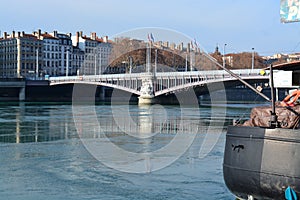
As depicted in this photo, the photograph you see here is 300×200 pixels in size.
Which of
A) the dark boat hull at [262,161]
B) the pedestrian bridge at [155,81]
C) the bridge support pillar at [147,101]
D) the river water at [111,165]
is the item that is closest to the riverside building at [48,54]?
the pedestrian bridge at [155,81]

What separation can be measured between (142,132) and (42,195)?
1214cm

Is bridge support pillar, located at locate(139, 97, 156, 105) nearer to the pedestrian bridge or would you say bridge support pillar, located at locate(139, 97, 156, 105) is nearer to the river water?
the pedestrian bridge

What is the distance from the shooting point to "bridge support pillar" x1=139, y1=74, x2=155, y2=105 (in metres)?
50.6

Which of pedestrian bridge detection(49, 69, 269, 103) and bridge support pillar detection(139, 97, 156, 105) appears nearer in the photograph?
pedestrian bridge detection(49, 69, 269, 103)

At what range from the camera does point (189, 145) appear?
16.2 m

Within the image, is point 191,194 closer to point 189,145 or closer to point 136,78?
point 189,145

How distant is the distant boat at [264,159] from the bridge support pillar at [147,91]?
4327 centimetres

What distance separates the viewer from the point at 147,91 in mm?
50625

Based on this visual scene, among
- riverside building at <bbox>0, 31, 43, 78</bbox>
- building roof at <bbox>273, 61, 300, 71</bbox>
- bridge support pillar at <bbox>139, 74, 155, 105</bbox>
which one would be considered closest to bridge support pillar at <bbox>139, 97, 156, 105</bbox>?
bridge support pillar at <bbox>139, 74, 155, 105</bbox>

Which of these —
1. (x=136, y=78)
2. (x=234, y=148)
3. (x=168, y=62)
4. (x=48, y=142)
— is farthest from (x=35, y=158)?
(x=168, y=62)

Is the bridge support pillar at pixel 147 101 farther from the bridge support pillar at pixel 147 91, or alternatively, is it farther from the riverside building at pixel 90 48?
the riverside building at pixel 90 48

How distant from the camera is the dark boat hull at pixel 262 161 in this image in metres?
6.52

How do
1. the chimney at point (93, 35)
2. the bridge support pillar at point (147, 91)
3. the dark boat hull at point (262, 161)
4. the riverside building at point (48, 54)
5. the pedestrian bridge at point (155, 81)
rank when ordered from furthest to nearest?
the chimney at point (93, 35) → the riverside building at point (48, 54) → the bridge support pillar at point (147, 91) → the pedestrian bridge at point (155, 81) → the dark boat hull at point (262, 161)

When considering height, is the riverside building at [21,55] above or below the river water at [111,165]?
above
